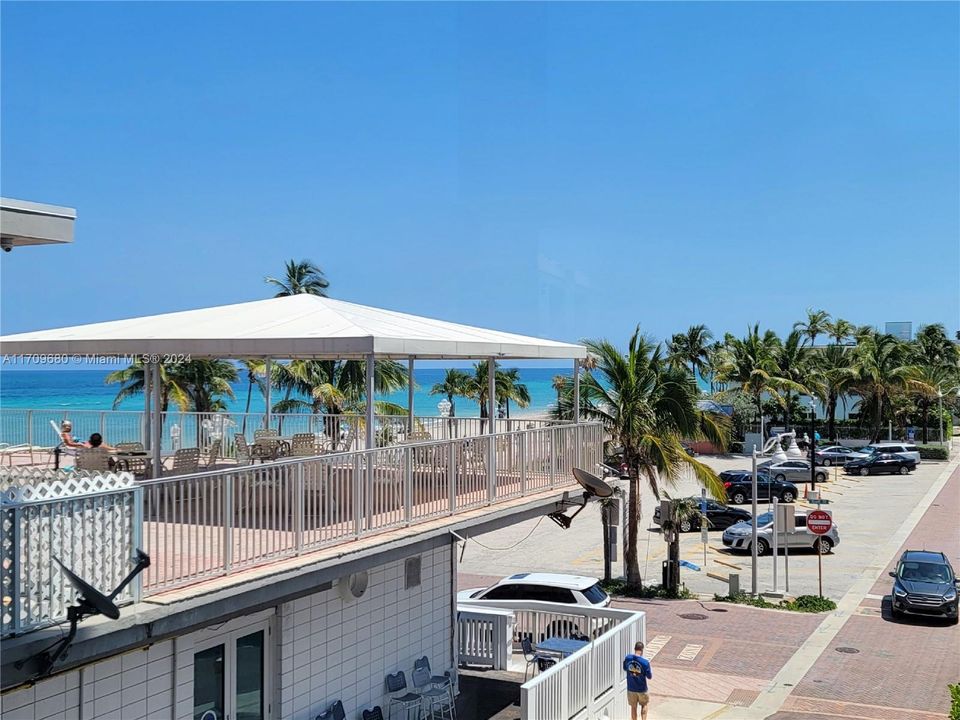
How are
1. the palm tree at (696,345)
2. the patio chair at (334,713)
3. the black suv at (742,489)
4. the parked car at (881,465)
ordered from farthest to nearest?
the palm tree at (696,345), the parked car at (881,465), the black suv at (742,489), the patio chair at (334,713)

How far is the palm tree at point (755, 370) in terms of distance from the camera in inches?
2333

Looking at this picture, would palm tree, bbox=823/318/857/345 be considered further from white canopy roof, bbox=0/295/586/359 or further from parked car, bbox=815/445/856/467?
white canopy roof, bbox=0/295/586/359

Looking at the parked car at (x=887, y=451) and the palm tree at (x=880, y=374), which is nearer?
the parked car at (x=887, y=451)

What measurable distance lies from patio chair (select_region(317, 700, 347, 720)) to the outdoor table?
3.91 m

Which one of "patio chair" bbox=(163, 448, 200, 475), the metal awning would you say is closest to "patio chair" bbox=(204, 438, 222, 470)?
"patio chair" bbox=(163, 448, 200, 475)

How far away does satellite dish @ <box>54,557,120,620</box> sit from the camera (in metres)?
6.08

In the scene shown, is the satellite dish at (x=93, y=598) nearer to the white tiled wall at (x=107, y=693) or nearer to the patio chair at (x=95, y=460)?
the white tiled wall at (x=107, y=693)

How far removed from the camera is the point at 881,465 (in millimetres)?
52125

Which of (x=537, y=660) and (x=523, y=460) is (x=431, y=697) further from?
(x=523, y=460)

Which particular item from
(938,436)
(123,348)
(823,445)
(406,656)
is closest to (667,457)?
(406,656)

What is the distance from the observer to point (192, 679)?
909 centimetres

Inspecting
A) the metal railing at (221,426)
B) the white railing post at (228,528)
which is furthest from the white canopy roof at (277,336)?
the metal railing at (221,426)

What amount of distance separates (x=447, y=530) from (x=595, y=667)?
4.02 meters

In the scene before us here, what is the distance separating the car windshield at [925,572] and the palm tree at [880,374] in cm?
4171
